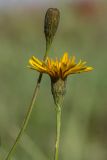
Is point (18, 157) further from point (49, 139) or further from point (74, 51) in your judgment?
point (74, 51)

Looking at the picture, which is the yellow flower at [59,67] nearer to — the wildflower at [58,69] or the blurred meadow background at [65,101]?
the wildflower at [58,69]

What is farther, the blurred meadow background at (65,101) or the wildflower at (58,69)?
the blurred meadow background at (65,101)

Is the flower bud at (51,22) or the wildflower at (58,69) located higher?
the flower bud at (51,22)

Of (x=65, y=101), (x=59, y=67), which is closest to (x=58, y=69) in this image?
(x=59, y=67)

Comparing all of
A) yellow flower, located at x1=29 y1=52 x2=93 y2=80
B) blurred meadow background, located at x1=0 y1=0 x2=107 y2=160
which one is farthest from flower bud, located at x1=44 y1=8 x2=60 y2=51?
blurred meadow background, located at x1=0 y1=0 x2=107 y2=160

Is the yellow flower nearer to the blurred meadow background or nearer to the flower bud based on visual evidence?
the flower bud

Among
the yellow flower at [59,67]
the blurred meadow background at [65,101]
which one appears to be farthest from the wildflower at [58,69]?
the blurred meadow background at [65,101]

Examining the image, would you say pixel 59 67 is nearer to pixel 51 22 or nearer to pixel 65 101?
pixel 51 22
